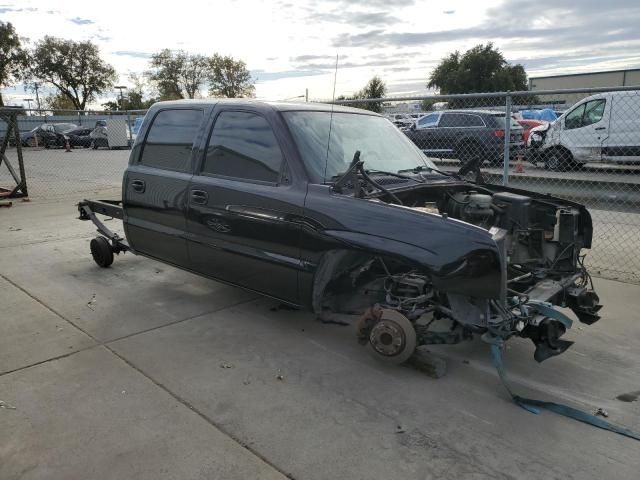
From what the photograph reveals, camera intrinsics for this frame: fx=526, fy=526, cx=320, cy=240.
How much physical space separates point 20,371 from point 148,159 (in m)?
2.27

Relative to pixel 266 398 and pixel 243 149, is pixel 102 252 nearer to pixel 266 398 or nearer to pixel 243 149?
pixel 243 149

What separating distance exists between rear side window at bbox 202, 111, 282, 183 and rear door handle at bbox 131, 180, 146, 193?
91 cm

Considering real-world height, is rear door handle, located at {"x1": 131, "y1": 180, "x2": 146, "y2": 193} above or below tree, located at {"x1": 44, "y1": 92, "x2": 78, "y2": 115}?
below

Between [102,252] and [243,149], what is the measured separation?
2.66m

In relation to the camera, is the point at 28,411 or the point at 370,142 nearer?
the point at 28,411

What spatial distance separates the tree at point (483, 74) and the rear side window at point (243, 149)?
6290 cm

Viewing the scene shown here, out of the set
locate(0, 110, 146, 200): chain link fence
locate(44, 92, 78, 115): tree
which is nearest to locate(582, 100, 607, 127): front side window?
locate(0, 110, 146, 200): chain link fence

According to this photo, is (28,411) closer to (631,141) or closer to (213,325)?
(213,325)

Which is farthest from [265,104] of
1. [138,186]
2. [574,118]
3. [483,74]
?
[483,74]

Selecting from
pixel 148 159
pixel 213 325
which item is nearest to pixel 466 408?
pixel 213 325

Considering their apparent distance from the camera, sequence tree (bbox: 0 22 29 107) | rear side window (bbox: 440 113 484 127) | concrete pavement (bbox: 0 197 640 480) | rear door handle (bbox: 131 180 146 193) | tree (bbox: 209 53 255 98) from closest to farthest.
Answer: concrete pavement (bbox: 0 197 640 480) → rear door handle (bbox: 131 180 146 193) → rear side window (bbox: 440 113 484 127) → tree (bbox: 0 22 29 107) → tree (bbox: 209 53 255 98)

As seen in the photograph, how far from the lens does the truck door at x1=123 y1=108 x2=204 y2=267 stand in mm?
4629

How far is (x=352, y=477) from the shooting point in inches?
99.3

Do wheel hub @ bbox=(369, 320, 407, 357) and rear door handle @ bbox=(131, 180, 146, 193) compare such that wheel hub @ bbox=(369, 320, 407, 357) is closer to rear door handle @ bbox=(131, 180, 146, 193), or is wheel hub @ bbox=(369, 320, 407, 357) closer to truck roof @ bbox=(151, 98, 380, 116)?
truck roof @ bbox=(151, 98, 380, 116)
